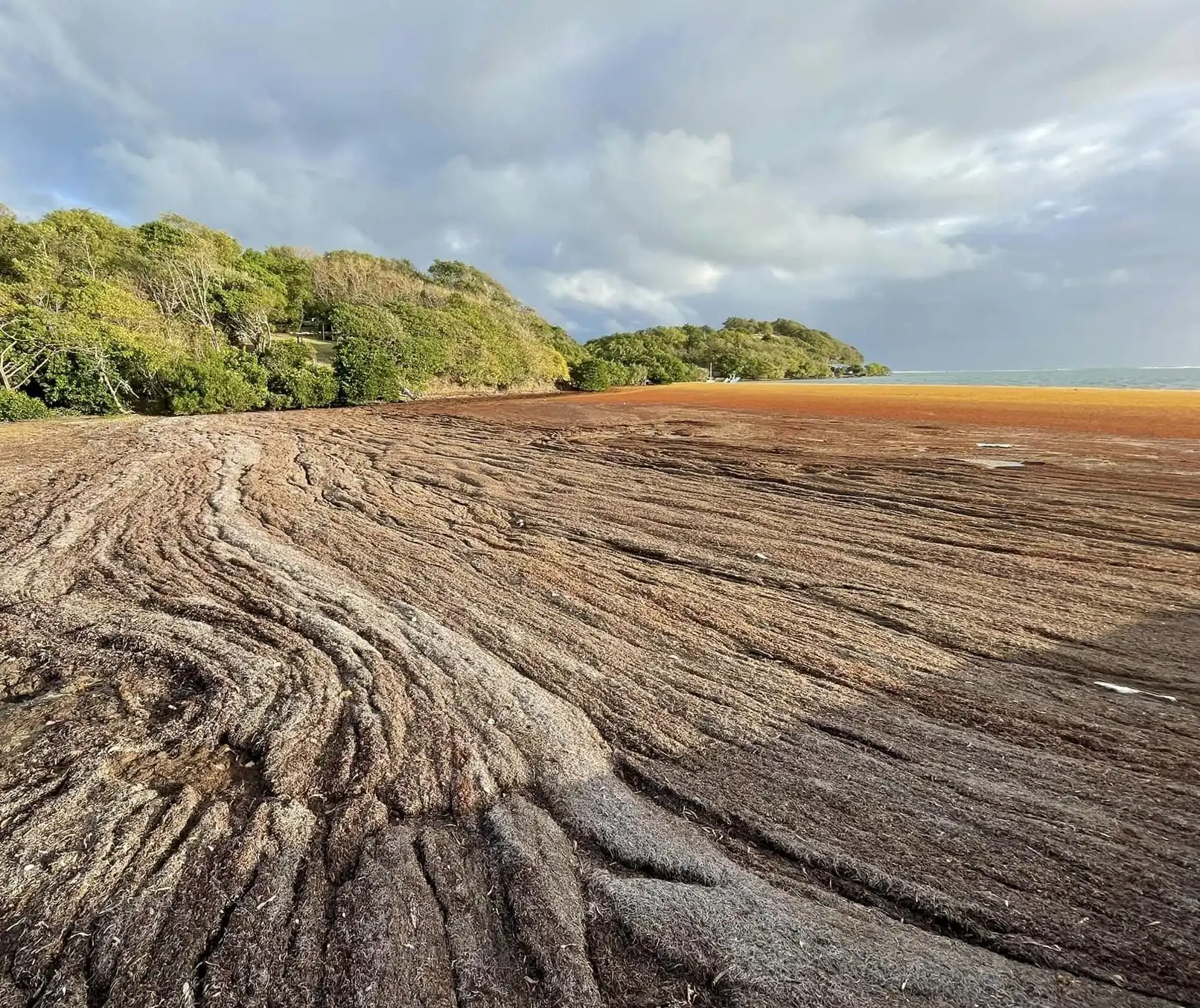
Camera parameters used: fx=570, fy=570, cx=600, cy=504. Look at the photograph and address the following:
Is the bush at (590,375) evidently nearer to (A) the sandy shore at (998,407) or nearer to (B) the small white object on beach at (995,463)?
(A) the sandy shore at (998,407)

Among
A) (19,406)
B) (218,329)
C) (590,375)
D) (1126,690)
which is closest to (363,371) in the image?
(218,329)

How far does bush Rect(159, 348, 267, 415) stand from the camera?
2461cm

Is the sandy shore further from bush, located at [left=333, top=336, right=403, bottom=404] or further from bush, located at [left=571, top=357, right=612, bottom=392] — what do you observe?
bush, located at [left=333, top=336, right=403, bottom=404]

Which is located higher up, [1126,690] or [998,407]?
[998,407]

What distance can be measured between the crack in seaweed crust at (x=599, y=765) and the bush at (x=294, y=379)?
23780 millimetres

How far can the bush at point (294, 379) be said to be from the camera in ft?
94.9

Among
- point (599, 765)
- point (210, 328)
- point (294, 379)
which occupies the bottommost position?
point (599, 765)

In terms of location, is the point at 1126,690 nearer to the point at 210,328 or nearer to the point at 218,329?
the point at 210,328

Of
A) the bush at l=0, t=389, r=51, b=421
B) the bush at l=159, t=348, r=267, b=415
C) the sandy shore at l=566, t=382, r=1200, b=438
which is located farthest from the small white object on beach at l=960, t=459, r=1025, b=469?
the bush at l=0, t=389, r=51, b=421

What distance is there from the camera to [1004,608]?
5402 millimetres

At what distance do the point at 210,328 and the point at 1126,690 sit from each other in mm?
41511

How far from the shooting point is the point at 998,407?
A: 84.7ft

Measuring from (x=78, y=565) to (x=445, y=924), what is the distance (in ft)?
21.9

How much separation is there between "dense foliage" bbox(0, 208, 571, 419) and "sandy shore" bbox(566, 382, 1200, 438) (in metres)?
12.3
